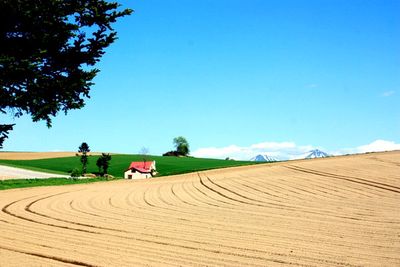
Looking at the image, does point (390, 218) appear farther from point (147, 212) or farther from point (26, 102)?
point (26, 102)

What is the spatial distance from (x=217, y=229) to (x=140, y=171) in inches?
2471

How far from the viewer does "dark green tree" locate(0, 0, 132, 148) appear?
42.6ft

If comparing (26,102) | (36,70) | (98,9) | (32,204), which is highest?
(98,9)

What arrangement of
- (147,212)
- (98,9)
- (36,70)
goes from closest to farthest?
(147,212) < (36,70) < (98,9)

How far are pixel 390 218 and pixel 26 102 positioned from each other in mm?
12130

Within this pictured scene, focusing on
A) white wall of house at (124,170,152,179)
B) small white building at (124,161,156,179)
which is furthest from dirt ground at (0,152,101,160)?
white wall of house at (124,170,152,179)

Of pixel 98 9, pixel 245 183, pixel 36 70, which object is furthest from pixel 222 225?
pixel 245 183

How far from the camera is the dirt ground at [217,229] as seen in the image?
671 centimetres

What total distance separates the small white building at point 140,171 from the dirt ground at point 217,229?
54461 mm

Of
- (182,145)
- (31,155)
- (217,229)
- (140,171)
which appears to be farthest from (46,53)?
(182,145)

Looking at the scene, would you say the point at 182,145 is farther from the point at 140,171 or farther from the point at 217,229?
the point at 217,229

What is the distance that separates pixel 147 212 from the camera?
12391 mm

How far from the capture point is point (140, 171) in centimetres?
7094

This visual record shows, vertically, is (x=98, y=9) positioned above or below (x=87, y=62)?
above
